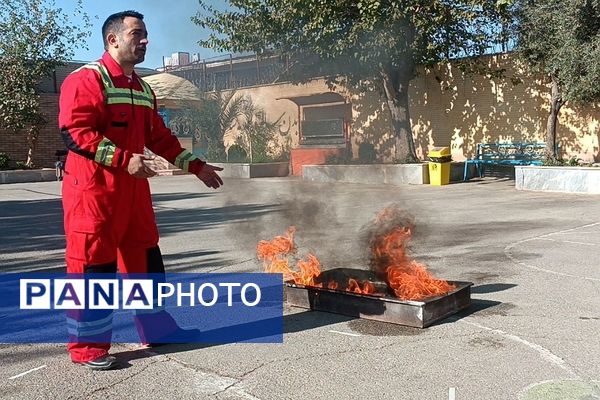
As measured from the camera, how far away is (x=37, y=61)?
24.4 m

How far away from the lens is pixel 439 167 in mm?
17062

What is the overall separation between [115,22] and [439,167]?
14147 millimetres

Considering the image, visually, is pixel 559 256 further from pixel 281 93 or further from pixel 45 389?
pixel 281 93

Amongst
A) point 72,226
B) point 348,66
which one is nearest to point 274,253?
point 72,226

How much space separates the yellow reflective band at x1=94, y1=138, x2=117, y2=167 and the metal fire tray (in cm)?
206

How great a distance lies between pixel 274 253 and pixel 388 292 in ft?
3.63

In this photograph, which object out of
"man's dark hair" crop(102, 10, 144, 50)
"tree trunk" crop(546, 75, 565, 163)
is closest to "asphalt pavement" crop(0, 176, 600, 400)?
"man's dark hair" crop(102, 10, 144, 50)

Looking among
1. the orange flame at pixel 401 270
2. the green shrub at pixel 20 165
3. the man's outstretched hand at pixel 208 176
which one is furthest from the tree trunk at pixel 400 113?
the man's outstretched hand at pixel 208 176

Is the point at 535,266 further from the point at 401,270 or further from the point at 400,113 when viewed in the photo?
the point at 400,113

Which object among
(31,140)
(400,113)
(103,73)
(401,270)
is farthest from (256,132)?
(103,73)

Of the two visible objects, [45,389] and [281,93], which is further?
[281,93]

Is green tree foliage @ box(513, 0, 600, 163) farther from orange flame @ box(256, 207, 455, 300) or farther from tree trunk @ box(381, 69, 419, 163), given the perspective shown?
orange flame @ box(256, 207, 455, 300)

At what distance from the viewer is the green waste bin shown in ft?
56.1

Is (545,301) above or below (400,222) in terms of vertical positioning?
below
